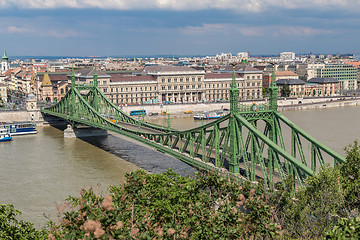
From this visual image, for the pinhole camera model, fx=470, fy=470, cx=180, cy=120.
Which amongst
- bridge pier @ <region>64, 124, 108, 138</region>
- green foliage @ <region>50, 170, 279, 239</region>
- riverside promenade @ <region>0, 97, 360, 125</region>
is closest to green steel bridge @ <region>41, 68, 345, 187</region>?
green foliage @ <region>50, 170, 279, 239</region>

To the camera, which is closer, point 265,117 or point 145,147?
point 265,117

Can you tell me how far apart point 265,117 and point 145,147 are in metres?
18.9

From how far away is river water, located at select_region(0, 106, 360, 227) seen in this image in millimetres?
27625

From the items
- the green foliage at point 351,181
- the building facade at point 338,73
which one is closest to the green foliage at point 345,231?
the green foliage at point 351,181

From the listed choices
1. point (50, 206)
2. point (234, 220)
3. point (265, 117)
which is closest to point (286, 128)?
point (265, 117)

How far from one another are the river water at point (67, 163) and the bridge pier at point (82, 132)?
3.38ft

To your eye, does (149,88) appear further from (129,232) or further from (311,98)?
(129,232)

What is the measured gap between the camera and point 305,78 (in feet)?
369

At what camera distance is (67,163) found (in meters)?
37.1

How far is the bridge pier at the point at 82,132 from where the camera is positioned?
50.6 metres

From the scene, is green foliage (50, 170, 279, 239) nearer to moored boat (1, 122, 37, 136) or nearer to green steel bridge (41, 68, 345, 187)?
green steel bridge (41, 68, 345, 187)

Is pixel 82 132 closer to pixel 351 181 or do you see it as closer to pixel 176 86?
pixel 176 86

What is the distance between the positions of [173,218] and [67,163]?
26.0m

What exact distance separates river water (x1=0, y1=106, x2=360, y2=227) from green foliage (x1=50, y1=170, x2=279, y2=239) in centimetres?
514
